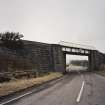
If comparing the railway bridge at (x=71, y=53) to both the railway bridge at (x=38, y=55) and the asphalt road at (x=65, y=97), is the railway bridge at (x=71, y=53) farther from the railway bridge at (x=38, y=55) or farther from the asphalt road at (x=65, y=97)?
the asphalt road at (x=65, y=97)

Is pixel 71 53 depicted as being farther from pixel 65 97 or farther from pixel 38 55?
pixel 65 97

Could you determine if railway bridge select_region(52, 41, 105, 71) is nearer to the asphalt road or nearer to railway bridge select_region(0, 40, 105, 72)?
railway bridge select_region(0, 40, 105, 72)

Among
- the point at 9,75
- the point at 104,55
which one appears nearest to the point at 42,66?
the point at 9,75

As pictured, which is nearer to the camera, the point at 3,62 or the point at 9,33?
the point at 3,62

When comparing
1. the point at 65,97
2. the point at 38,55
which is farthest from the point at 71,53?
the point at 65,97

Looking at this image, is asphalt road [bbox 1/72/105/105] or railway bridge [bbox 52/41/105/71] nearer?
asphalt road [bbox 1/72/105/105]

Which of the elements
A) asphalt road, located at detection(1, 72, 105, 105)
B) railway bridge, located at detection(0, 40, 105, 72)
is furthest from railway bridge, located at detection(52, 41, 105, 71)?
asphalt road, located at detection(1, 72, 105, 105)

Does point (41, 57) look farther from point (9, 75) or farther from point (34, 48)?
point (9, 75)

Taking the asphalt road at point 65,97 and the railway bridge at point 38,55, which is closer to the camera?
the asphalt road at point 65,97

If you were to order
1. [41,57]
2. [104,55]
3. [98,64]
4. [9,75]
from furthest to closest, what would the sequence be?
[104,55] < [98,64] < [41,57] < [9,75]

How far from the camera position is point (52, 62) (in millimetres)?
44406

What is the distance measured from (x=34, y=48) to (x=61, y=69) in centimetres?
948

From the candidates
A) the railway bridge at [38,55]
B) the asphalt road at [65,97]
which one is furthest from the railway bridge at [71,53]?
the asphalt road at [65,97]

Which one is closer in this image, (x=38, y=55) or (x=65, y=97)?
(x=65, y=97)
